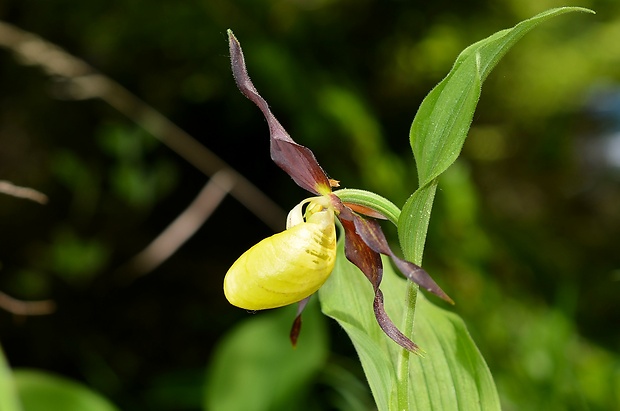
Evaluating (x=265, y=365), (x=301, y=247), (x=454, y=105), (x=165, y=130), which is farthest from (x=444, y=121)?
(x=165, y=130)

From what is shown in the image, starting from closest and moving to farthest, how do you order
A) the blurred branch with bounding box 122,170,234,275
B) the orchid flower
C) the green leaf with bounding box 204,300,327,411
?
the orchid flower, the green leaf with bounding box 204,300,327,411, the blurred branch with bounding box 122,170,234,275

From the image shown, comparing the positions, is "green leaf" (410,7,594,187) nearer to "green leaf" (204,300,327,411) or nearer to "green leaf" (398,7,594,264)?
"green leaf" (398,7,594,264)

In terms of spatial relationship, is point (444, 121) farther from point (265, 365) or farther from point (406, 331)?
point (265, 365)

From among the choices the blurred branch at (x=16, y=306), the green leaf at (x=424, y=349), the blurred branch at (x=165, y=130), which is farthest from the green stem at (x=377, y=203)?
the blurred branch at (x=165, y=130)

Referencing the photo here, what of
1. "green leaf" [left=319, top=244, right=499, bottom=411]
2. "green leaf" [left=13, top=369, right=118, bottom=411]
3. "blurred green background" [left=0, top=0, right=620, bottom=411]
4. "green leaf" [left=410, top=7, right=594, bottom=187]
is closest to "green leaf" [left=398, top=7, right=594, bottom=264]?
"green leaf" [left=410, top=7, right=594, bottom=187]

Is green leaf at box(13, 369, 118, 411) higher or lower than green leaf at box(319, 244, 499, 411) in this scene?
lower

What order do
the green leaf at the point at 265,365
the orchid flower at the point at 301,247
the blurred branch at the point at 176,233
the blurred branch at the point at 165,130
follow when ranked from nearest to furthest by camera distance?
the orchid flower at the point at 301,247 < the green leaf at the point at 265,365 < the blurred branch at the point at 165,130 < the blurred branch at the point at 176,233

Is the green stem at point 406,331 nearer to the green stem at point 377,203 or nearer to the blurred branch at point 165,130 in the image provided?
the green stem at point 377,203
